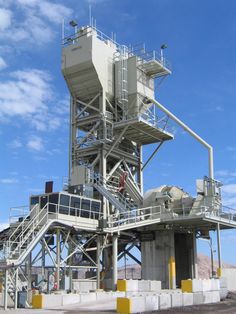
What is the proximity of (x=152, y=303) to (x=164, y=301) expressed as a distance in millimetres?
1335

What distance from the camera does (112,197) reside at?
46438 millimetres

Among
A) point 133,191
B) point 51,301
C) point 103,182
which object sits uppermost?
point 103,182

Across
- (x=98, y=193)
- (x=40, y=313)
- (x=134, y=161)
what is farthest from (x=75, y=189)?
(x=40, y=313)

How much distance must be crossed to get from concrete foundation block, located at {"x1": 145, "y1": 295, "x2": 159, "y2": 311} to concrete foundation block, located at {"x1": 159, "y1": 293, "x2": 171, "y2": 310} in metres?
0.39

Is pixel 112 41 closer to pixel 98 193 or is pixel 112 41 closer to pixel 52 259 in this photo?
pixel 98 193

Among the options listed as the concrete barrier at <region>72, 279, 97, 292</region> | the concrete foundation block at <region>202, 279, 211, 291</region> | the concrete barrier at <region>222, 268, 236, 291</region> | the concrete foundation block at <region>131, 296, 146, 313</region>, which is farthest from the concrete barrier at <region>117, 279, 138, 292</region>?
the concrete barrier at <region>222, 268, 236, 291</region>

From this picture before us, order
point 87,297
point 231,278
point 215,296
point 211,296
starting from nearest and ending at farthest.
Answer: point 87,297 → point 211,296 → point 215,296 → point 231,278

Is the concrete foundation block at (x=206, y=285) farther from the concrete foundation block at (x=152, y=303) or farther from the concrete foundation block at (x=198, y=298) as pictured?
the concrete foundation block at (x=152, y=303)

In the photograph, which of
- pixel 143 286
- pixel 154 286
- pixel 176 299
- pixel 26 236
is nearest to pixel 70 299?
pixel 176 299

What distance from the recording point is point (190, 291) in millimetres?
30250

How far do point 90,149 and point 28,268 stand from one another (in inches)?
685

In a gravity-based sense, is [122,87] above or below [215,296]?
above

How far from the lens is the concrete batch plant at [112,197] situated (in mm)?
40062

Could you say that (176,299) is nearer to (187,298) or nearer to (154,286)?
(187,298)
